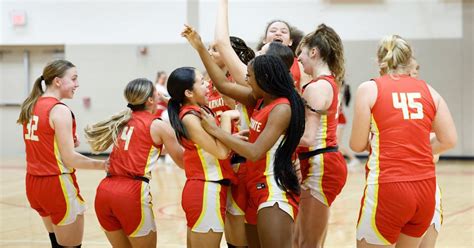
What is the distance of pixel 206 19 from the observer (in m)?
17.6

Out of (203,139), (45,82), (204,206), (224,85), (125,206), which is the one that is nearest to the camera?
(203,139)

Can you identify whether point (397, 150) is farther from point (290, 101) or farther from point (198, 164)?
point (198, 164)

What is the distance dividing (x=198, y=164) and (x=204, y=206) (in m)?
0.29

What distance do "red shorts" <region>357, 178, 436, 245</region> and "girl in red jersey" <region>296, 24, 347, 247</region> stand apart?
24.1 inches

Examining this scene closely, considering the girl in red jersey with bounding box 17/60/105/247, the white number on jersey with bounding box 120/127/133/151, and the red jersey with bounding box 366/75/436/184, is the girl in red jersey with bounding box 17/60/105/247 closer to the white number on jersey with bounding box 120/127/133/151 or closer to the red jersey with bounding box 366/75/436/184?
the white number on jersey with bounding box 120/127/133/151

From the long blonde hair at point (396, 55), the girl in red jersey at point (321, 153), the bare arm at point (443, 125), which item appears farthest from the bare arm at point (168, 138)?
the bare arm at point (443, 125)

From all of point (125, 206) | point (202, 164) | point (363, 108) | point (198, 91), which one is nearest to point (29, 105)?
point (125, 206)

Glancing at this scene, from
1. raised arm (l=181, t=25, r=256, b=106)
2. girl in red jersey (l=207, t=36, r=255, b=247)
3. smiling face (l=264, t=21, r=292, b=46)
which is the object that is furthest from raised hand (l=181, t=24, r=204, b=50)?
smiling face (l=264, t=21, r=292, b=46)

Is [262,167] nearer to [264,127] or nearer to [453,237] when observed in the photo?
[264,127]

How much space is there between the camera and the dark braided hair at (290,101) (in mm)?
4414

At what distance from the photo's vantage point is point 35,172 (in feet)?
18.4

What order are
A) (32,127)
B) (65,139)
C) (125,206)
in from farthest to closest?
(32,127), (65,139), (125,206)

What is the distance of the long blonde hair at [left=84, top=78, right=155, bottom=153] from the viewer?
532cm

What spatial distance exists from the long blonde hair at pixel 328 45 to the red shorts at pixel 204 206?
117 cm
